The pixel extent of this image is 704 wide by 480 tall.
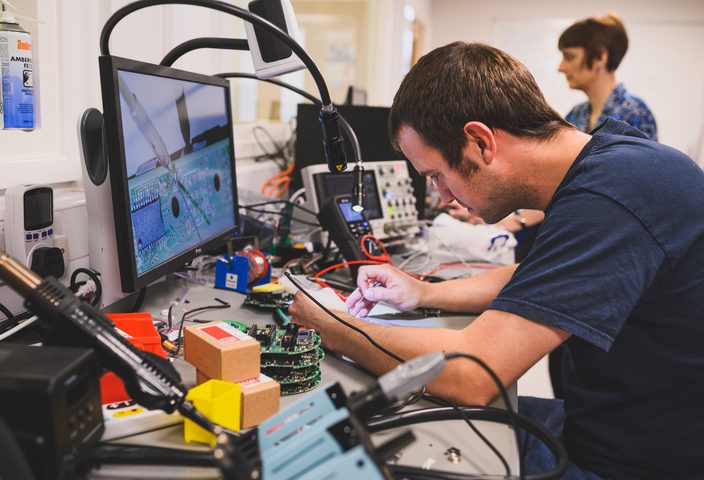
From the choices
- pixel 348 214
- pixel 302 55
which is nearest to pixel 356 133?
pixel 348 214

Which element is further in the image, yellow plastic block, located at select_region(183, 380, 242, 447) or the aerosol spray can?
the aerosol spray can

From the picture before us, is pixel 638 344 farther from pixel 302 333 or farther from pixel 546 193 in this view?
pixel 302 333

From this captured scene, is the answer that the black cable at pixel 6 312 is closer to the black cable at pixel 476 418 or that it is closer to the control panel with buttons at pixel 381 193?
the black cable at pixel 476 418

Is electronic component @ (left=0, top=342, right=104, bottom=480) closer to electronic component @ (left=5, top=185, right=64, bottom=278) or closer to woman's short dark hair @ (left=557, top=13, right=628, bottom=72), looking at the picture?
electronic component @ (left=5, top=185, right=64, bottom=278)

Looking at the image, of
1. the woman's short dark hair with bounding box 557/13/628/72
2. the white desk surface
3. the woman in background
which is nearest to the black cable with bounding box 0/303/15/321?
the white desk surface

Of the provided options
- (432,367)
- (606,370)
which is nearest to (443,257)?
(606,370)

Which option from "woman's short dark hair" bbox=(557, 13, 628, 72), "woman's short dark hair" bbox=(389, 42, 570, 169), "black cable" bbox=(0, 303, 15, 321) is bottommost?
"black cable" bbox=(0, 303, 15, 321)

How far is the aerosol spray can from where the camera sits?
3.59ft

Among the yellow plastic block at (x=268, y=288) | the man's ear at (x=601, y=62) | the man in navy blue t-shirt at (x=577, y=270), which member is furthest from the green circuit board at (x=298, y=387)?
the man's ear at (x=601, y=62)

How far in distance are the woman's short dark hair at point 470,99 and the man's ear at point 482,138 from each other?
1 cm

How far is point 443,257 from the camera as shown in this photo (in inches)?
73.1

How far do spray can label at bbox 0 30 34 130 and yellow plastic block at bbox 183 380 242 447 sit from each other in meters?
0.84

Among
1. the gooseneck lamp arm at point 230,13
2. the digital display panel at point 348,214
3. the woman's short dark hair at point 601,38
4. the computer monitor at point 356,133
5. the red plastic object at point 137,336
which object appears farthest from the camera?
the woman's short dark hair at point 601,38

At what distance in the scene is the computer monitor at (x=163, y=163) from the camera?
88 centimetres
